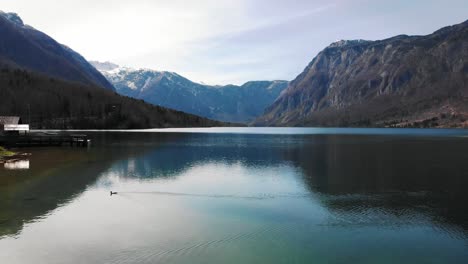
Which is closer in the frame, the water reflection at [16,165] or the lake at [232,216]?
the lake at [232,216]

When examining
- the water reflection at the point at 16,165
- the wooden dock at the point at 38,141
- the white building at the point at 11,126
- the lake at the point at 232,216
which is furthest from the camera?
the white building at the point at 11,126

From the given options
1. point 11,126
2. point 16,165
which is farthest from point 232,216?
point 11,126

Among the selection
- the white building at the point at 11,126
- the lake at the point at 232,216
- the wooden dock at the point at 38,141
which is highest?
the white building at the point at 11,126

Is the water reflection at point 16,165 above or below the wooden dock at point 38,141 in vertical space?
below

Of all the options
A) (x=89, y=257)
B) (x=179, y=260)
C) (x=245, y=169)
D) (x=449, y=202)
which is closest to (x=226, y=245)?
(x=179, y=260)

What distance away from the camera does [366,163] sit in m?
78.1

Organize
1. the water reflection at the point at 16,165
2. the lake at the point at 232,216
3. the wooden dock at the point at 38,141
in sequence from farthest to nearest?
the wooden dock at the point at 38,141
the water reflection at the point at 16,165
the lake at the point at 232,216

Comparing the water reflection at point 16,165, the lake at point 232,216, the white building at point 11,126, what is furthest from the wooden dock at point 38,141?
the lake at point 232,216

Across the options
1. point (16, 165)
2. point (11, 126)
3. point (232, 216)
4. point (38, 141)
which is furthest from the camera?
point (11, 126)

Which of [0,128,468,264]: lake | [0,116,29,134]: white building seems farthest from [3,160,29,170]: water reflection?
→ [0,116,29,134]: white building

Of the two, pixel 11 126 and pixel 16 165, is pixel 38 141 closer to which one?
pixel 11 126

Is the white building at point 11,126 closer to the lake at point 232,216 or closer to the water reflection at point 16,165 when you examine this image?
the water reflection at point 16,165

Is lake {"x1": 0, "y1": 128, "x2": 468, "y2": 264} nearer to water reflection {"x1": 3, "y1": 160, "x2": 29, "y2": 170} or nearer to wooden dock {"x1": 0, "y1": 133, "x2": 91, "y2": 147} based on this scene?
water reflection {"x1": 3, "y1": 160, "x2": 29, "y2": 170}

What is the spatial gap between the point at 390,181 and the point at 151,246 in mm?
40581
